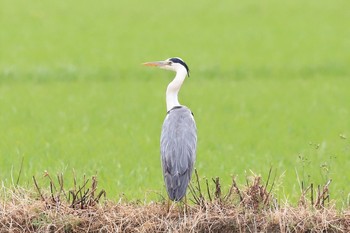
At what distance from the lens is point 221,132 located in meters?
12.2

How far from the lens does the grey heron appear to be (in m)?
7.17

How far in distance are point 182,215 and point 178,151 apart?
0.52 metres

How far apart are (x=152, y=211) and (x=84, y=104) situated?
7011 millimetres

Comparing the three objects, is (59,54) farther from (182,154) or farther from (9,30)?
(182,154)

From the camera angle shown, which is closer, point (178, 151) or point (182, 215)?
point (182, 215)

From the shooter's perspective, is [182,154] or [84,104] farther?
[84,104]

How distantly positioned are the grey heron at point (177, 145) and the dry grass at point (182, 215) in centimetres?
17

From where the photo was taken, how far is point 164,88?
15.8 metres

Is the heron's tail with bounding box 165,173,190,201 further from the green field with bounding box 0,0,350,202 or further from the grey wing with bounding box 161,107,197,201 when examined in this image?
the green field with bounding box 0,0,350,202

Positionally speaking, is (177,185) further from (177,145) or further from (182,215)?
(177,145)

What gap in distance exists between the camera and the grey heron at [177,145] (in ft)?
23.5

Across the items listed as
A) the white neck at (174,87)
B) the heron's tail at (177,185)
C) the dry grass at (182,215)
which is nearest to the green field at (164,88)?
the dry grass at (182,215)

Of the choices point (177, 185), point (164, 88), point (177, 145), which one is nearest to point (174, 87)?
point (177, 145)

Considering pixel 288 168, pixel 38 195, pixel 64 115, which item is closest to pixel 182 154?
pixel 38 195
